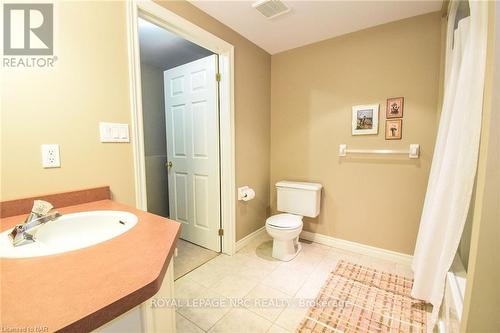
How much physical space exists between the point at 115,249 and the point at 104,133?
882 millimetres

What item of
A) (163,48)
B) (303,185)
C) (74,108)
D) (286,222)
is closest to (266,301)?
(286,222)

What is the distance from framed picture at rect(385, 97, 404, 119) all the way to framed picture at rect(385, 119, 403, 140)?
4cm

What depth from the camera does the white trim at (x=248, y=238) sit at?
236 cm

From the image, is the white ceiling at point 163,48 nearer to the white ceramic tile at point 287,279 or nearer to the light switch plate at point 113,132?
the light switch plate at point 113,132

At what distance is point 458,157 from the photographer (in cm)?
118

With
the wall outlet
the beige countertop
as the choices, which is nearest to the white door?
the wall outlet

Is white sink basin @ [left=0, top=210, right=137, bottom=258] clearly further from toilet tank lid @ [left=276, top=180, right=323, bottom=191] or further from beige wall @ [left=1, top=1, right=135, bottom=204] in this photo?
toilet tank lid @ [left=276, top=180, right=323, bottom=191]

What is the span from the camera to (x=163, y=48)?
259 centimetres

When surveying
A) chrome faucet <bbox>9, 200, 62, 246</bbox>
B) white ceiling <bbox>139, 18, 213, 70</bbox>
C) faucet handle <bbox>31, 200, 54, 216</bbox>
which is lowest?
Result: chrome faucet <bbox>9, 200, 62, 246</bbox>

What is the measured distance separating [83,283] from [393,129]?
2336mm

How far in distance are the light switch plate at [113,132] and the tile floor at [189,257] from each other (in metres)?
1.24

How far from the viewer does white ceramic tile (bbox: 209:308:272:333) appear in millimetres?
1344

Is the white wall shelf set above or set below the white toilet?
above

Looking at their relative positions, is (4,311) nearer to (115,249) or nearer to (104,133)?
(115,249)
